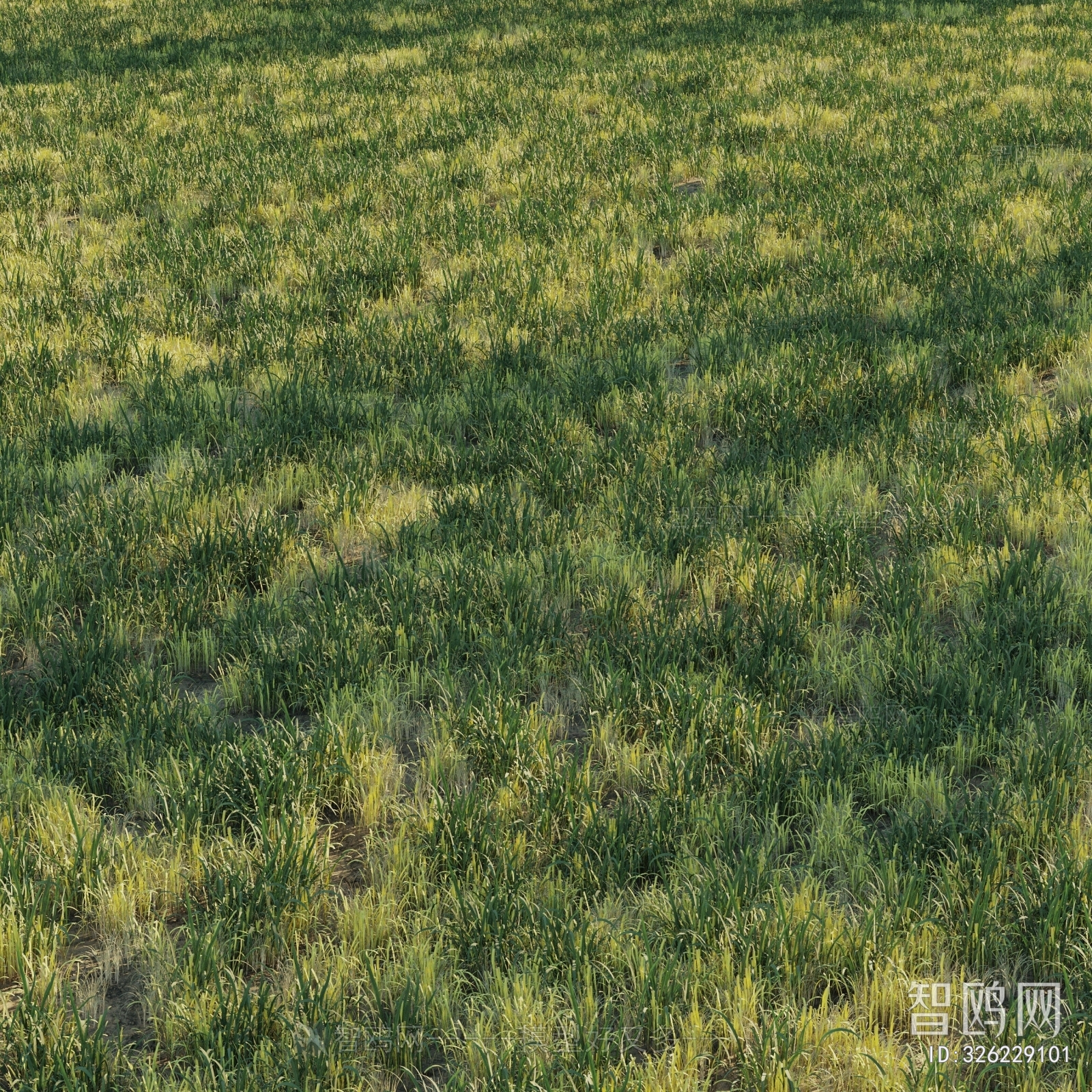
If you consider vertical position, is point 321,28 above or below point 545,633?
above

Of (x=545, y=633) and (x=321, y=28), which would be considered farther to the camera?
(x=321, y=28)

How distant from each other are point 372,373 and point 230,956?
379cm

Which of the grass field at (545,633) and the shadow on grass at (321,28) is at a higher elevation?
the shadow on grass at (321,28)

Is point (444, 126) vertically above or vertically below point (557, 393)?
above

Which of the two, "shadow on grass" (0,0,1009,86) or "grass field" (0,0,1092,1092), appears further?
"shadow on grass" (0,0,1009,86)

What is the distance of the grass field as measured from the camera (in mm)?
2500

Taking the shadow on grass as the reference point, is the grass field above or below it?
below

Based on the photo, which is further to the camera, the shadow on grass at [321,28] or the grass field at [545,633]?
the shadow on grass at [321,28]

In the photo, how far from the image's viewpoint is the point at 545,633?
380cm

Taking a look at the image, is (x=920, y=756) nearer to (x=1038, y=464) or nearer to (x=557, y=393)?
(x=1038, y=464)

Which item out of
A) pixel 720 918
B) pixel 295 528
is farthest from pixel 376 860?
pixel 295 528

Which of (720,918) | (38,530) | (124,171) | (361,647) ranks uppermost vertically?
(124,171)

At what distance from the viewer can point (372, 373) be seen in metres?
5.90

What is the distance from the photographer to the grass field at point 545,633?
250cm
